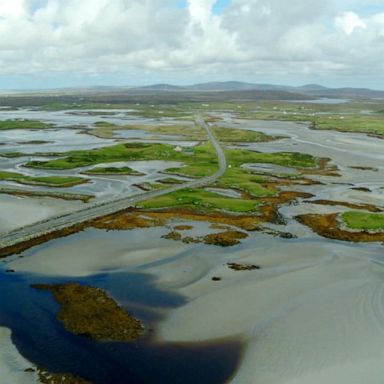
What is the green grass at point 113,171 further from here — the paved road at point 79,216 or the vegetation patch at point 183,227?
the vegetation patch at point 183,227

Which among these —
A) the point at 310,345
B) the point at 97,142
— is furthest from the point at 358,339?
the point at 97,142

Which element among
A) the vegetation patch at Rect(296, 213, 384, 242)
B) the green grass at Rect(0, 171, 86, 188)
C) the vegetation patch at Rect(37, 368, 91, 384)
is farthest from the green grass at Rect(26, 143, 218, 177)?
the vegetation patch at Rect(37, 368, 91, 384)

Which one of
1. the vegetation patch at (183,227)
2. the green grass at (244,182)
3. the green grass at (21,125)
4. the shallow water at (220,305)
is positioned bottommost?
the shallow water at (220,305)

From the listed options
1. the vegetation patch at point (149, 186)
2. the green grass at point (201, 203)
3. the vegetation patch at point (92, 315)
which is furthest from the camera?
the vegetation patch at point (149, 186)

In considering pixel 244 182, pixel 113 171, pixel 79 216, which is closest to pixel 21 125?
pixel 113 171

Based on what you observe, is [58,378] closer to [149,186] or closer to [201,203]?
[201,203]

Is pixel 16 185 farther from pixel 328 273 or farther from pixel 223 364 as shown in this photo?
pixel 223 364

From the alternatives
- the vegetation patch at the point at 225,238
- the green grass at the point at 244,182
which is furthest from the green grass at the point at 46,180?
the vegetation patch at the point at 225,238
